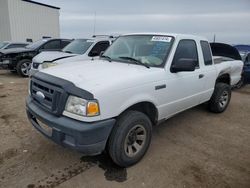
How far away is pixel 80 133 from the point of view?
2.47m

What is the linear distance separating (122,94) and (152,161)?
1.21m

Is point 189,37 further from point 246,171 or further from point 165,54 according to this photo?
point 246,171

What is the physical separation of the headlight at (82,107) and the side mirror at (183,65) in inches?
59.9

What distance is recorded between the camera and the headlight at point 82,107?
2498 millimetres

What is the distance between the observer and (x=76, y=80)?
2.74 meters

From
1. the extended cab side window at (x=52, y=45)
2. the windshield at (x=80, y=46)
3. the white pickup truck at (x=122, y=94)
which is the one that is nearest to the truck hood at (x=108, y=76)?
the white pickup truck at (x=122, y=94)

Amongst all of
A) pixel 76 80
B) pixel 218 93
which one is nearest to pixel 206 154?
pixel 218 93

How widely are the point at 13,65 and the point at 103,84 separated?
8.79 meters

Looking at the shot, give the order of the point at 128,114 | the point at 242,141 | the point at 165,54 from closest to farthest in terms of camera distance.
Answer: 1. the point at 128,114
2. the point at 165,54
3. the point at 242,141

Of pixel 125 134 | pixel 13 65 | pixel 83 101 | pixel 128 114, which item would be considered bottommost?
pixel 13 65

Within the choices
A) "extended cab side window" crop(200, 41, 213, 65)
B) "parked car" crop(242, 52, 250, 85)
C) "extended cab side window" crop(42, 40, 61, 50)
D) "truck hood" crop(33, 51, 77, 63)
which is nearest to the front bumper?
"extended cab side window" crop(200, 41, 213, 65)

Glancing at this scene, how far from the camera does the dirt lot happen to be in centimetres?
285

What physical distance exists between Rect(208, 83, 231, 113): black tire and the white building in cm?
2276

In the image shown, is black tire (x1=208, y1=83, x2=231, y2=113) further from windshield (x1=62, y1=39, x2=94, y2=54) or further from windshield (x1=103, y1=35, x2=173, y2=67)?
windshield (x1=62, y1=39, x2=94, y2=54)
